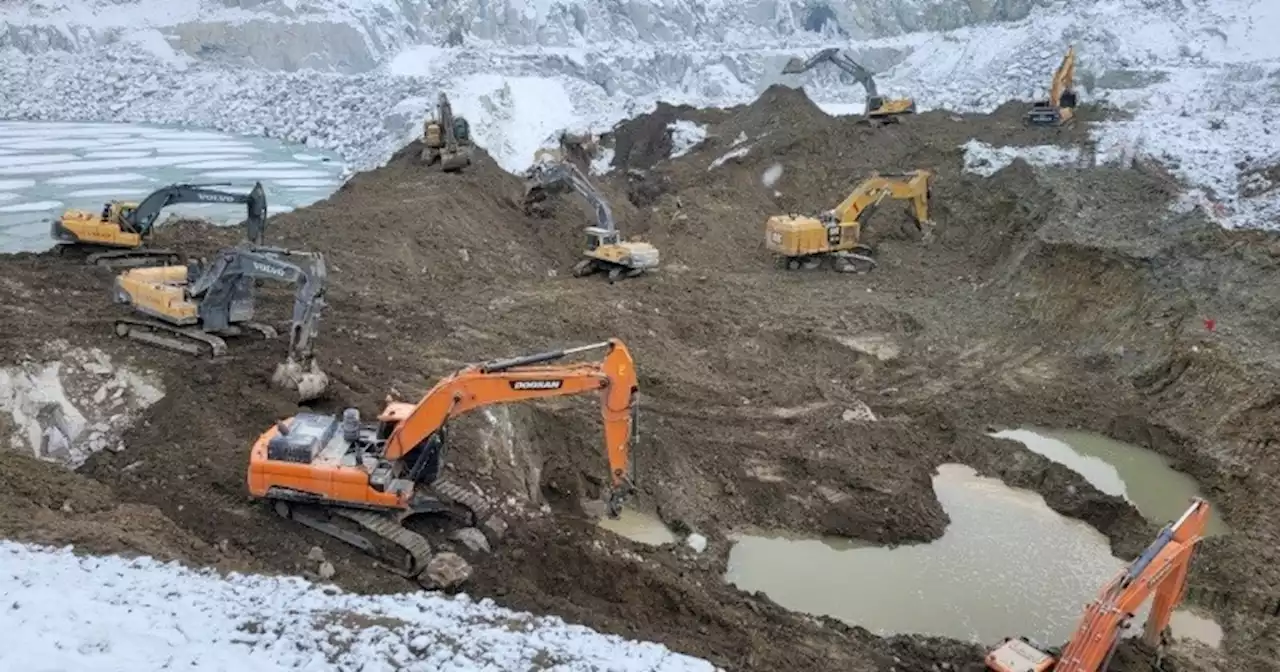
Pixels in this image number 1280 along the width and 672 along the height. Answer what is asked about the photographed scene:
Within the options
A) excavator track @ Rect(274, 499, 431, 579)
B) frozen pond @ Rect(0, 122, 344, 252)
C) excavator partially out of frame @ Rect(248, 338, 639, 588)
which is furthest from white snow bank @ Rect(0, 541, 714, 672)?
frozen pond @ Rect(0, 122, 344, 252)

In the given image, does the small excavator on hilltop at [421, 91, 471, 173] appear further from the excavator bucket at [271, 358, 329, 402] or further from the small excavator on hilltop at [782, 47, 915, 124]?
the small excavator on hilltop at [782, 47, 915, 124]

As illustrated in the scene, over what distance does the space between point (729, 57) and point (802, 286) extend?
29.0 meters

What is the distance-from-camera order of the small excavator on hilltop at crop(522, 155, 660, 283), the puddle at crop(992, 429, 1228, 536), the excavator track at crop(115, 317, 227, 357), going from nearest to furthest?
the excavator track at crop(115, 317, 227, 357)
the puddle at crop(992, 429, 1228, 536)
the small excavator on hilltop at crop(522, 155, 660, 283)

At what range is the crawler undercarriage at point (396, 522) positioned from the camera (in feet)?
30.3

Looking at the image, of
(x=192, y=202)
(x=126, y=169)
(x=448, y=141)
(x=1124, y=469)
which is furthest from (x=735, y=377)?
(x=126, y=169)

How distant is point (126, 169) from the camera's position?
95.1 feet

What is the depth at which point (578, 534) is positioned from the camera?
10.4 m

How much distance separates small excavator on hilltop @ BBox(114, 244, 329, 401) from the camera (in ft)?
40.2

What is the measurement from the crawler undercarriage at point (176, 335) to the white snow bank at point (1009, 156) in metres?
18.8

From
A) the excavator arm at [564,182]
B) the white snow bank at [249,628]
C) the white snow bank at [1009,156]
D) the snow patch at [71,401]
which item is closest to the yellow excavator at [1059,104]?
the white snow bank at [1009,156]

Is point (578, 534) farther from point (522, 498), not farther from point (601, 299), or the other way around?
point (601, 299)

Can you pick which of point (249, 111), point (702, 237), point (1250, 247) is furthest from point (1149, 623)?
point (249, 111)

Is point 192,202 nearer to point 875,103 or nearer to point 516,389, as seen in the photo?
point 516,389

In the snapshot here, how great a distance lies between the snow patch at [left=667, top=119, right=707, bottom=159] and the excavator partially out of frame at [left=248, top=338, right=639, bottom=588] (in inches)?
785
